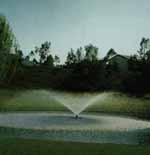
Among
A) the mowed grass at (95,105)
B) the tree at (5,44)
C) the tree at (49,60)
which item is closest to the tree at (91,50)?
the tree at (49,60)

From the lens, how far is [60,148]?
6719 millimetres

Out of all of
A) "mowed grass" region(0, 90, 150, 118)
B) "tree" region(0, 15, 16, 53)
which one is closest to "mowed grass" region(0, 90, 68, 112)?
"mowed grass" region(0, 90, 150, 118)

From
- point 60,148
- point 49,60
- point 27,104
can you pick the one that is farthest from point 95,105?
point 49,60

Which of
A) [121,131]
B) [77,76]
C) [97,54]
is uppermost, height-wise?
[97,54]

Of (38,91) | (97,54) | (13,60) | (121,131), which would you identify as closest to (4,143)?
(121,131)

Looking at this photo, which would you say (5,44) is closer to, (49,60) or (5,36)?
(5,36)

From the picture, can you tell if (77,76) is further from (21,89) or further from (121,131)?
(121,131)

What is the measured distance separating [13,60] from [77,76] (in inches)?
423

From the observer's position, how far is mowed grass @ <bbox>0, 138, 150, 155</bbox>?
631 cm

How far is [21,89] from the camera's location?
3067cm

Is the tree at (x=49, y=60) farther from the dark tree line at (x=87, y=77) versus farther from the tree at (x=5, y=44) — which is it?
the tree at (x=5, y=44)

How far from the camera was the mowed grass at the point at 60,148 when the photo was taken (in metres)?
6.31

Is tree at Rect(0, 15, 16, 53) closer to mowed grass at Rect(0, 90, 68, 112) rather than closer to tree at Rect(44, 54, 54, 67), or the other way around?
mowed grass at Rect(0, 90, 68, 112)

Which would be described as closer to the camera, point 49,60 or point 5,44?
point 5,44
